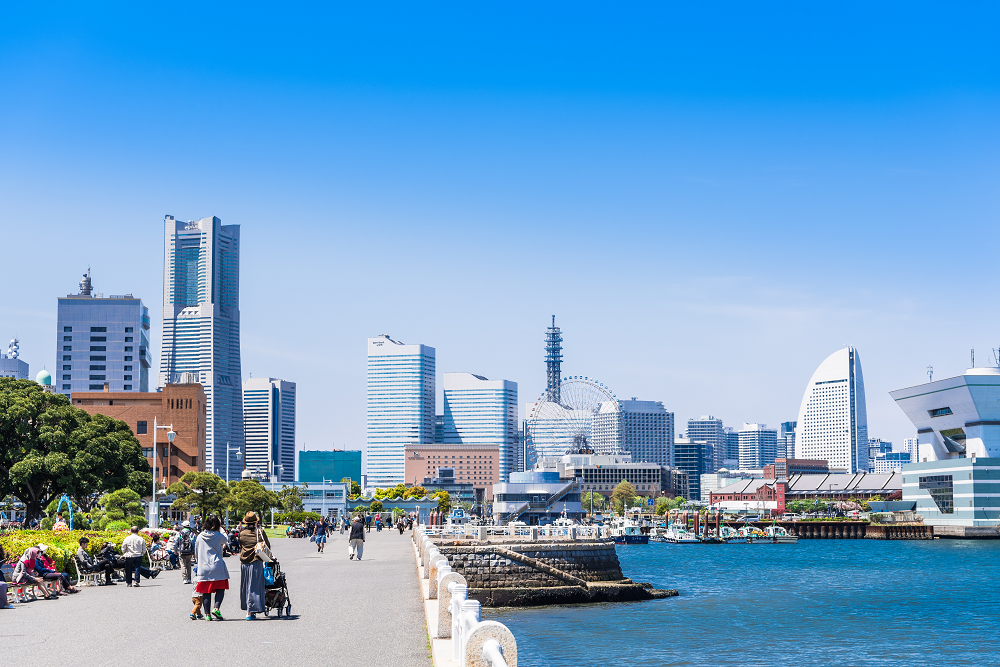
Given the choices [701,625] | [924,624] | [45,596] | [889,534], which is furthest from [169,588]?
[889,534]

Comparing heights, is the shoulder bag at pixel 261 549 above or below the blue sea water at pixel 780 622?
above

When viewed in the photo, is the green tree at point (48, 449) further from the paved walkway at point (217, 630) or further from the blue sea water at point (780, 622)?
the paved walkway at point (217, 630)

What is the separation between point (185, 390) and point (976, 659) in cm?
12040

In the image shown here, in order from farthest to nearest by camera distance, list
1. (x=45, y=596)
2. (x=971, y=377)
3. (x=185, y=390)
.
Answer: (x=971, y=377), (x=185, y=390), (x=45, y=596)

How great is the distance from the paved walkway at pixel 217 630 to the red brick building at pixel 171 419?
366ft

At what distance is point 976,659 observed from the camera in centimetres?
4353

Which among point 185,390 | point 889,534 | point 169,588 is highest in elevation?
point 185,390

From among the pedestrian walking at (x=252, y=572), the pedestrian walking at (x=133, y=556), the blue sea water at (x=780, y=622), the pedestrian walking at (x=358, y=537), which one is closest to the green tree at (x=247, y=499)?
the blue sea water at (x=780, y=622)

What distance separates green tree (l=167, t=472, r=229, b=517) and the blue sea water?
1444 inches

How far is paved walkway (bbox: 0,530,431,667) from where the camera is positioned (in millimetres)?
18078

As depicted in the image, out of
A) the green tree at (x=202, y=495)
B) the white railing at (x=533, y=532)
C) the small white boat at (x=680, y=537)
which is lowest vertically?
the small white boat at (x=680, y=537)

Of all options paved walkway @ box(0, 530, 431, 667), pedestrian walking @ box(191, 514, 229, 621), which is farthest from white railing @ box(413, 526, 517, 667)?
pedestrian walking @ box(191, 514, 229, 621)

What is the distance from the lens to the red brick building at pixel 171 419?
13950cm

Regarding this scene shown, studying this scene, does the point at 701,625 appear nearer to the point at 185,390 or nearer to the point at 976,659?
the point at 976,659
